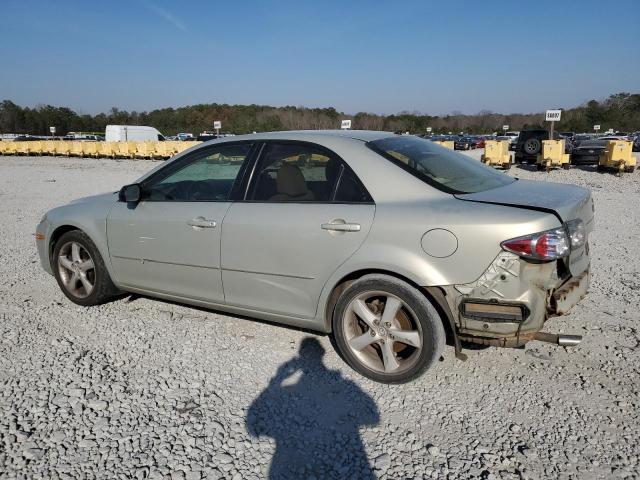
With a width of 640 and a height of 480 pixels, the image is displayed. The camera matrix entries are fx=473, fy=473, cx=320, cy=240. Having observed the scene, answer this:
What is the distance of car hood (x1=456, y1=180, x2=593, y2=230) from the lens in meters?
2.78

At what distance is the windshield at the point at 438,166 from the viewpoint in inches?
123

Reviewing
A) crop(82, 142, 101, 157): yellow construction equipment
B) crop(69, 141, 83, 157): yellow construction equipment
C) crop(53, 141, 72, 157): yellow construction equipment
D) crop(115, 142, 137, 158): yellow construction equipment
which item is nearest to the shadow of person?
crop(115, 142, 137, 158): yellow construction equipment

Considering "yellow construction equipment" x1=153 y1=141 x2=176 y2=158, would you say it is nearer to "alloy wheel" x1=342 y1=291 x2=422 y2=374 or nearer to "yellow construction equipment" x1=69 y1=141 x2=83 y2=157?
"yellow construction equipment" x1=69 y1=141 x2=83 y2=157

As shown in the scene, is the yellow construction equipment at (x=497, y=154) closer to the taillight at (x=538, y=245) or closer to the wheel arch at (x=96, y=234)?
the wheel arch at (x=96, y=234)

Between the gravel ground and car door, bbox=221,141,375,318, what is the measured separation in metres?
0.51

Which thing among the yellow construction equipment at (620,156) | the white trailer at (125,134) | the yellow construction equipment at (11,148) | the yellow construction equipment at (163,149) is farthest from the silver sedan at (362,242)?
the yellow construction equipment at (11,148)

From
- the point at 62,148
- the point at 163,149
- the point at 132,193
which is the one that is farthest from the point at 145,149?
the point at 132,193

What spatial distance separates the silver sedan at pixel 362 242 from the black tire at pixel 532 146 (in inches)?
→ 723

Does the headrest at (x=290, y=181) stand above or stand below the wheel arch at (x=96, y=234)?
above

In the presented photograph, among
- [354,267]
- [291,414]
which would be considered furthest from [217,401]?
[354,267]

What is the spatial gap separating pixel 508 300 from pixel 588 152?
19457 millimetres

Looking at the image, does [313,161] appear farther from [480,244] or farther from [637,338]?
[637,338]

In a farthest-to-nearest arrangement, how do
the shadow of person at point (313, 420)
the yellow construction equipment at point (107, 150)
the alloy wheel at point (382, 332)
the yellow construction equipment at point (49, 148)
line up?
the yellow construction equipment at point (49, 148), the yellow construction equipment at point (107, 150), the alloy wheel at point (382, 332), the shadow of person at point (313, 420)

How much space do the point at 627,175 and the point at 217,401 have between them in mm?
18136
